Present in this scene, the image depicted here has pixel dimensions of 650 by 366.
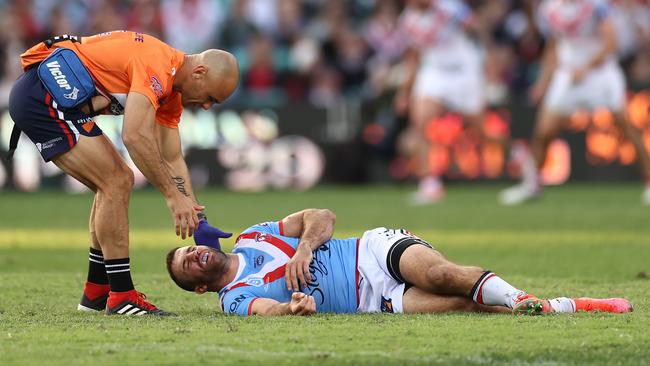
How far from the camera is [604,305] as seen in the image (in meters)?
7.37

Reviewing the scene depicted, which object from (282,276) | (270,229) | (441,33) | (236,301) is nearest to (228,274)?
(236,301)

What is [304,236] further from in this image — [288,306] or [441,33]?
[441,33]

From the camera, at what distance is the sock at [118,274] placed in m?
7.61

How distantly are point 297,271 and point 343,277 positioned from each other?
35cm

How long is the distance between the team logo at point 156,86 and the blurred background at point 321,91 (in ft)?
39.3

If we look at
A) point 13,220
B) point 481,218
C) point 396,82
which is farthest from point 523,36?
point 13,220

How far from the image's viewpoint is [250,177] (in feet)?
68.7

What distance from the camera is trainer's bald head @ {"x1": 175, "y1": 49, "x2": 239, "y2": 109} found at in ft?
25.2

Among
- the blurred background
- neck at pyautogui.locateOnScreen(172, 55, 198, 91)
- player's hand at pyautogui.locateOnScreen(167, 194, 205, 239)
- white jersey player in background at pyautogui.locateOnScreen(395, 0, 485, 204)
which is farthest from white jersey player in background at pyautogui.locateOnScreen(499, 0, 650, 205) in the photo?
player's hand at pyautogui.locateOnScreen(167, 194, 205, 239)

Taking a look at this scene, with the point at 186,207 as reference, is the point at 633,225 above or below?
below

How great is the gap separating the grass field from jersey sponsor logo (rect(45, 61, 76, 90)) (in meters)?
1.39

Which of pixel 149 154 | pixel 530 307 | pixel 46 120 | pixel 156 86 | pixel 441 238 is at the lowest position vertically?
pixel 441 238

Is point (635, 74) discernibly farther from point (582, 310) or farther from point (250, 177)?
point (582, 310)

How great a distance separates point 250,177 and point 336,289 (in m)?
13.5
